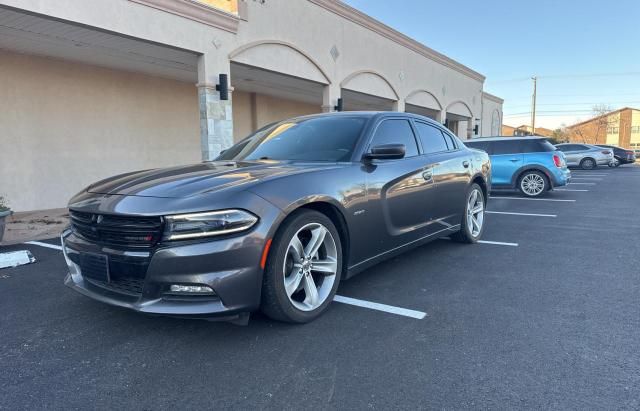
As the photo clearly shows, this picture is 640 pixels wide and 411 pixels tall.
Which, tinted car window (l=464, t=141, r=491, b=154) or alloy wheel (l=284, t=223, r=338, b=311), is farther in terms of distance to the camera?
tinted car window (l=464, t=141, r=491, b=154)

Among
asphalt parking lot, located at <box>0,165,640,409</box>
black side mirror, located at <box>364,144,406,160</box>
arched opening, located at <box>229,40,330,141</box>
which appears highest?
arched opening, located at <box>229,40,330,141</box>

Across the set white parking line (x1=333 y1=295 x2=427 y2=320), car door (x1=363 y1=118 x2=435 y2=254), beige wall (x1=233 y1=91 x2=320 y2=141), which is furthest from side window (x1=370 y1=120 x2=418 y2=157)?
beige wall (x1=233 y1=91 x2=320 y2=141)

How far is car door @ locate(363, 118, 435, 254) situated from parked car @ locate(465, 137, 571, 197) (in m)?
7.94

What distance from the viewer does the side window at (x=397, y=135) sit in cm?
397

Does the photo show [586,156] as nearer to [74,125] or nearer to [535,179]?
[535,179]

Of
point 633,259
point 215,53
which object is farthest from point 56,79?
point 633,259

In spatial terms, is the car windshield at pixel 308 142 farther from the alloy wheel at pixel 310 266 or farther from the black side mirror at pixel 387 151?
the alloy wheel at pixel 310 266

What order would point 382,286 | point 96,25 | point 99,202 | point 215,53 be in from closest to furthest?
point 99,202 < point 382,286 < point 96,25 < point 215,53

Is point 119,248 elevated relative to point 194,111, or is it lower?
lower

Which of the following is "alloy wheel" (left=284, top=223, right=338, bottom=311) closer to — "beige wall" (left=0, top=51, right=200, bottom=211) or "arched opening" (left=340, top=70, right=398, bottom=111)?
"beige wall" (left=0, top=51, right=200, bottom=211)

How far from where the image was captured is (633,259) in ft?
15.2

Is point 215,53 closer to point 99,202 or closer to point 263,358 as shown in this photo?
point 99,202

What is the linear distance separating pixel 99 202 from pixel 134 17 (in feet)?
20.1

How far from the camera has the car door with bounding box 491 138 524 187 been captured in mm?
11227
